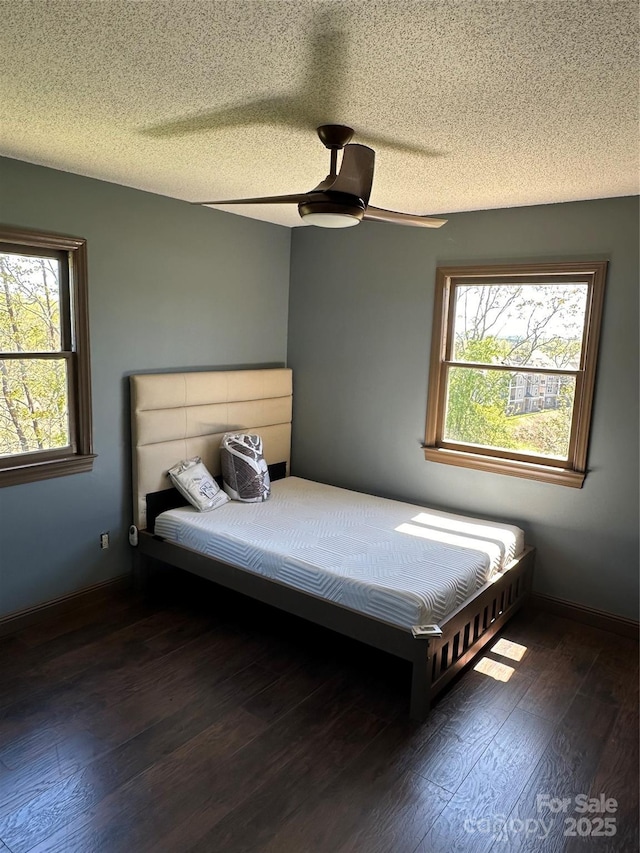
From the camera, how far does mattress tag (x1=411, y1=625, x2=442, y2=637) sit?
2641mm

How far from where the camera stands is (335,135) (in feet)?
7.95

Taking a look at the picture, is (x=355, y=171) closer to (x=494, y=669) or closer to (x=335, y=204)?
(x=335, y=204)

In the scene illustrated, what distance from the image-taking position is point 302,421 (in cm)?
494

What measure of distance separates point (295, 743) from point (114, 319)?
2639 mm

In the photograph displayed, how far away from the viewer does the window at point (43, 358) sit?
322cm

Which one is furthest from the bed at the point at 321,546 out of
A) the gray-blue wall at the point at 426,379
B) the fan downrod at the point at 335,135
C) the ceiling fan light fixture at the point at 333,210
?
the fan downrod at the point at 335,135

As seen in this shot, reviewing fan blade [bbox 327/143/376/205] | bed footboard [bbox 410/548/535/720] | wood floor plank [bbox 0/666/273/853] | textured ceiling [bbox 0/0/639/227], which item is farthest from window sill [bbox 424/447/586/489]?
fan blade [bbox 327/143/376/205]

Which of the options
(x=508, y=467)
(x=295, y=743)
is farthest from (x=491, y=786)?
(x=508, y=467)

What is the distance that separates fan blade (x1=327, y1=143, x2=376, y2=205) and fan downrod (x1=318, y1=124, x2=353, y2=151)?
0.49ft

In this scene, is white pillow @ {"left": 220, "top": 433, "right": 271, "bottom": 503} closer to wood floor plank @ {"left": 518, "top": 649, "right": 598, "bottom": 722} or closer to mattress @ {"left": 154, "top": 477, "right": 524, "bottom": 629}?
mattress @ {"left": 154, "top": 477, "right": 524, "bottom": 629}

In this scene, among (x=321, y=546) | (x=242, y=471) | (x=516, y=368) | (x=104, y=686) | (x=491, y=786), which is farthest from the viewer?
(x=242, y=471)

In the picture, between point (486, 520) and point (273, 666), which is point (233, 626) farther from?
point (486, 520)

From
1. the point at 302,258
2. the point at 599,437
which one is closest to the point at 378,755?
the point at 599,437

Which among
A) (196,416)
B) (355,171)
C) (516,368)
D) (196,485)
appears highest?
(355,171)
